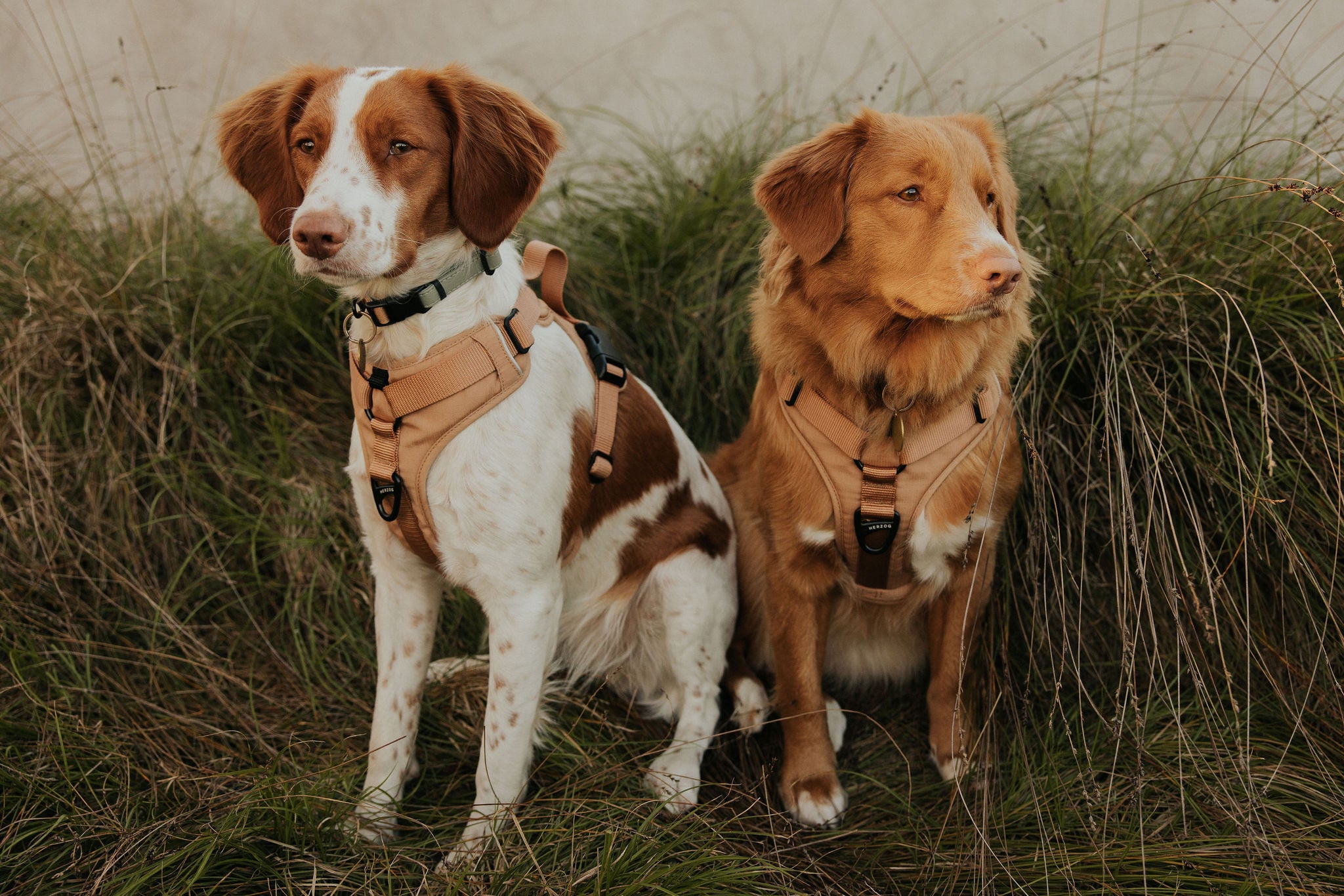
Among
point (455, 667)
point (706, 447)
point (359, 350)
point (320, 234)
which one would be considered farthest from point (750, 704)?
point (320, 234)

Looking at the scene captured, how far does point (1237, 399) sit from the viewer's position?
249 cm

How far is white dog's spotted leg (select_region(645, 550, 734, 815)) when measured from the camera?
2.53 metres

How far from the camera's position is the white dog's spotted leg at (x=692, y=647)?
8.30 ft

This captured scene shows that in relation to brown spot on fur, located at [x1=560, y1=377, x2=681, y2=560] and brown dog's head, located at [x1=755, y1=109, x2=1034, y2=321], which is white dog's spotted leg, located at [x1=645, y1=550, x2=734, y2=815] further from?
brown dog's head, located at [x1=755, y1=109, x2=1034, y2=321]

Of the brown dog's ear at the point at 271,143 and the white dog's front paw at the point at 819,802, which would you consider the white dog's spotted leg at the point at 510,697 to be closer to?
the white dog's front paw at the point at 819,802

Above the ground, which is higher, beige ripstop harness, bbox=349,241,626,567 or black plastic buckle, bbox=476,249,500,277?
black plastic buckle, bbox=476,249,500,277

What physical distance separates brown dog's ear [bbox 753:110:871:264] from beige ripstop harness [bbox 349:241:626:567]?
0.62 meters

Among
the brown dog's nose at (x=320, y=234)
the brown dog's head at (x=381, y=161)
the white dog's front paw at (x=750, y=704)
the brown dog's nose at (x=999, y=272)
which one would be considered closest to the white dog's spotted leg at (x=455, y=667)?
the white dog's front paw at (x=750, y=704)

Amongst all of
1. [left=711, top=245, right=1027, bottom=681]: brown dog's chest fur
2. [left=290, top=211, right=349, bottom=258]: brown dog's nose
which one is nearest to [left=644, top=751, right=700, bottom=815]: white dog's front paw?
[left=711, top=245, right=1027, bottom=681]: brown dog's chest fur

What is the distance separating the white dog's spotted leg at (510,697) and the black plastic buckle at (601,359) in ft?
1.58

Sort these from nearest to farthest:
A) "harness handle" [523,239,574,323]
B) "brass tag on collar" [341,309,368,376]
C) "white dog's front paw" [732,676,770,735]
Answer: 1. "brass tag on collar" [341,309,368,376]
2. "harness handle" [523,239,574,323]
3. "white dog's front paw" [732,676,770,735]

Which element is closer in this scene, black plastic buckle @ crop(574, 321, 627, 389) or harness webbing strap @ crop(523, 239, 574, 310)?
black plastic buckle @ crop(574, 321, 627, 389)

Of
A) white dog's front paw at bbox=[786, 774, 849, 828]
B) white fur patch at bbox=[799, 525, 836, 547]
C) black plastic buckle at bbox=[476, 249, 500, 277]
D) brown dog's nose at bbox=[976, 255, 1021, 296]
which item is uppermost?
black plastic buckle at bbox=[476, 249, 500, 277]

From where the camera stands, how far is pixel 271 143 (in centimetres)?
213
